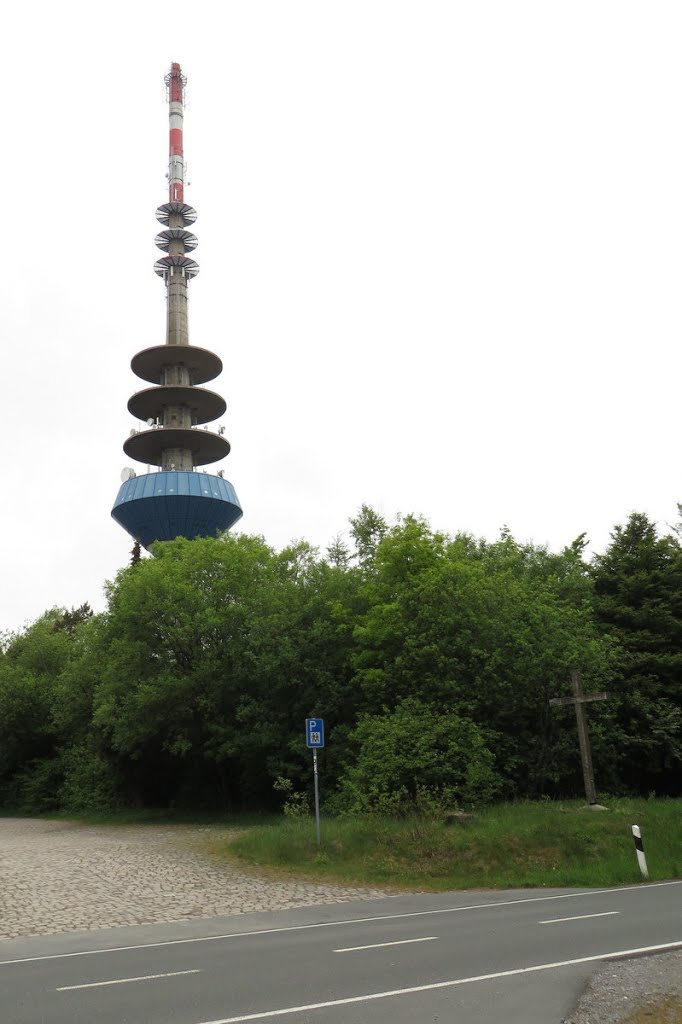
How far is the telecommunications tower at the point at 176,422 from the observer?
62.8 metres

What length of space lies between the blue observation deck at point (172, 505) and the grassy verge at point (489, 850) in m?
44.3

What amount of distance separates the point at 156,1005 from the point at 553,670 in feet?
63.2

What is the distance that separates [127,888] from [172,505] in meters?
48.1

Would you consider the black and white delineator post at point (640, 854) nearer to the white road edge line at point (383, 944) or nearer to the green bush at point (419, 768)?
the green bush at point (419, 768)

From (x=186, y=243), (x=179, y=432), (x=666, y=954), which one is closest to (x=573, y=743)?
(x=666, y=954)

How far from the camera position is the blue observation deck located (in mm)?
62031

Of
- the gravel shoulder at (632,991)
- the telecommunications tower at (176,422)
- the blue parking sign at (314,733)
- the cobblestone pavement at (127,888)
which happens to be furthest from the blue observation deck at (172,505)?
the gravel shoulder at (632,991)

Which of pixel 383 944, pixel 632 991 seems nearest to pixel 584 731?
pixel 383 944

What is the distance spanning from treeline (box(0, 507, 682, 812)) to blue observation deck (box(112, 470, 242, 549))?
23.0 meters

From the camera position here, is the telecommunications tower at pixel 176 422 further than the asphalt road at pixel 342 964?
Yes

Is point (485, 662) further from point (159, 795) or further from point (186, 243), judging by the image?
point (186, 243)

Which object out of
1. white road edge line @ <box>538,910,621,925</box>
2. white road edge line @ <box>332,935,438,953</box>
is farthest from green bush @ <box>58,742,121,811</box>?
white road edge line @ <box>332,935,438,953</box>

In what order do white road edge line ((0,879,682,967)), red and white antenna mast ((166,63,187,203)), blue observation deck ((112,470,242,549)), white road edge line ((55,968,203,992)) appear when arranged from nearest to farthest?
white road edge line ((55,968,203,992)) < white road edge line ((0,879,682,967)) < blue observation deck ((112,470,242,549)) < red and white antenna mast ((166,63,187,203))

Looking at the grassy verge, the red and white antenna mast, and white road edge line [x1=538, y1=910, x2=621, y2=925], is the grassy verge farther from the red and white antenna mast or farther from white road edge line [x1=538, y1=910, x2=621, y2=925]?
the red and white antenna mast
